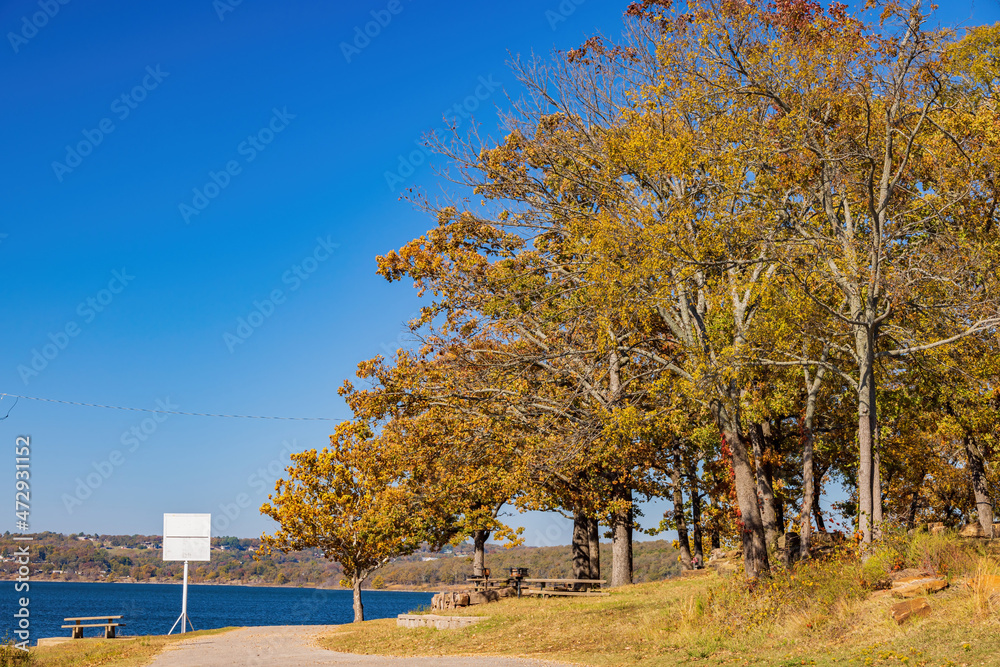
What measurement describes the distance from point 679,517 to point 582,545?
4.35 metres

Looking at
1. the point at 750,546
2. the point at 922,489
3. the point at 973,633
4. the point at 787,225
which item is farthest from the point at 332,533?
the point at 922,489

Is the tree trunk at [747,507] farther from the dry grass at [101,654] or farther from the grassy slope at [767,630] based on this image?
the dry grass at [101,654]

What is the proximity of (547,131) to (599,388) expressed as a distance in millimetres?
8158

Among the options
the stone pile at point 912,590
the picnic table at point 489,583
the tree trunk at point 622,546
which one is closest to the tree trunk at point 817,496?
the tree trunk at point 622,546

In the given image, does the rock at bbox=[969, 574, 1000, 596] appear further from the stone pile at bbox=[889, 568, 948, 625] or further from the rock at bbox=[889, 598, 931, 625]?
the rock at bbox=[889, 598, 931, 625]

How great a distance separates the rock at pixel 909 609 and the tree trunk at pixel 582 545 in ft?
63.9

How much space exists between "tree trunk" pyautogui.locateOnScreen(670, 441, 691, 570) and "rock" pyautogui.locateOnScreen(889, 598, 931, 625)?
1905 cm

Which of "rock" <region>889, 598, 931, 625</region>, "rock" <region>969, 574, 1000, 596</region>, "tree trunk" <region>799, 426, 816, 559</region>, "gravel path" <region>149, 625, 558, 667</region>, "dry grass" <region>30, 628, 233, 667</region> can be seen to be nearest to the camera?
"rock" <region>969, 574, 1000, 596</region>

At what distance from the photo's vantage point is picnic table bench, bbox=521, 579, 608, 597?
2338 centimetres

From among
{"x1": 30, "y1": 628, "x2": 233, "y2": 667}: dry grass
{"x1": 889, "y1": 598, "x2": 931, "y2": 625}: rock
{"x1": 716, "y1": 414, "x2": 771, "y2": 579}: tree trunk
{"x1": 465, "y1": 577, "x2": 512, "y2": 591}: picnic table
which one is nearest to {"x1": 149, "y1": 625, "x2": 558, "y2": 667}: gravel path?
{"x1": 30, "y1": 628, "x2": 233, "y2": 667}: dry grass

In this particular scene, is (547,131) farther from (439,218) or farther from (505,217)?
(439,218)

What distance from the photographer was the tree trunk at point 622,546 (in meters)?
28.7

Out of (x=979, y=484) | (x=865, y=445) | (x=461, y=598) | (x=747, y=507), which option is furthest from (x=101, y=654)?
(x=979, y=484)

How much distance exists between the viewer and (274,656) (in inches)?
617
